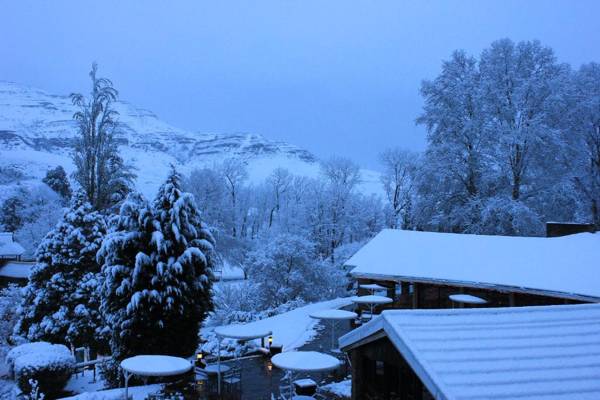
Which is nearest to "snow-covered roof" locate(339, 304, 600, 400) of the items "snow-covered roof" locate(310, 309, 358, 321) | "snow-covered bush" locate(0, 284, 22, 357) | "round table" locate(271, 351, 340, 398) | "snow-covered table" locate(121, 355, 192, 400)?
"round table" locate(271, 351, 340, 398)

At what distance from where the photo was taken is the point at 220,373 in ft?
42.6

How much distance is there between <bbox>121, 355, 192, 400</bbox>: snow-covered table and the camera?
32.8ft

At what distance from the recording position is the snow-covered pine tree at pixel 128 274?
1377 cm

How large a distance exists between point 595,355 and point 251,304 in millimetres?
22611

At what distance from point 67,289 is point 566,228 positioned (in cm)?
1994

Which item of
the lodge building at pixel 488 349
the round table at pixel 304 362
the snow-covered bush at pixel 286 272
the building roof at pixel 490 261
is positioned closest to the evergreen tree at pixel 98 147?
the snow-covered bush at pixel 286 272

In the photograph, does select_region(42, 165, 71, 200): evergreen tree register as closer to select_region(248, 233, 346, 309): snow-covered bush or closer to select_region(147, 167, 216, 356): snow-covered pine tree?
select_region(248, 233, 346, 309): snow-covered bush

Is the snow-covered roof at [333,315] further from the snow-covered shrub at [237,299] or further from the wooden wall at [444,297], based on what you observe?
the snow-covered shrub at [237,299]

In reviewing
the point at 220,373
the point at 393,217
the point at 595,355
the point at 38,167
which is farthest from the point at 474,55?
the point at 38,167

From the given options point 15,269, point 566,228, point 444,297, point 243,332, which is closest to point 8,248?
point 15,269

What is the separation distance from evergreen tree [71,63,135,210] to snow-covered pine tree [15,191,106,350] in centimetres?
631

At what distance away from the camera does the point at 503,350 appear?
5676 mm

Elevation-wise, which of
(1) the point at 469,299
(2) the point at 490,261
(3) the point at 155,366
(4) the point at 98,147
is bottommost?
(3) the point at 155,366

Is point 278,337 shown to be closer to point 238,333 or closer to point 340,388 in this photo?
point 340,388
